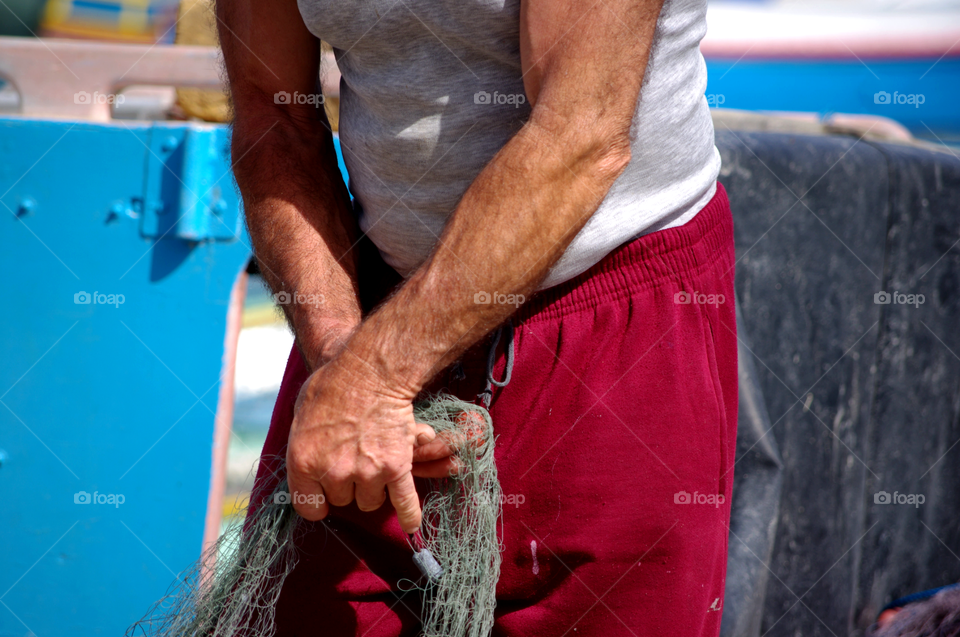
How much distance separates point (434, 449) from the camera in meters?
0.98

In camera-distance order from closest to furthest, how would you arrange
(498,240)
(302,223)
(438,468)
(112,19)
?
(498,240) < (438,468) < (302,223) < (112,19)

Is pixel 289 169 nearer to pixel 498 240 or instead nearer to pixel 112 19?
pixel 498 240

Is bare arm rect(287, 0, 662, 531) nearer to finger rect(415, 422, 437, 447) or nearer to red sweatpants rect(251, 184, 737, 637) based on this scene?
finger rect(415, 422, 437, 447)

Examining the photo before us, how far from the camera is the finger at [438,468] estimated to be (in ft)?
3.34

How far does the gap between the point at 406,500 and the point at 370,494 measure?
0.05 m

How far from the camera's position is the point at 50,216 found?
2.16m

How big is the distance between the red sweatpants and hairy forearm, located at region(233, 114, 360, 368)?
0.20 meters

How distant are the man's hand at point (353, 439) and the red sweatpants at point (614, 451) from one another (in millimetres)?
192

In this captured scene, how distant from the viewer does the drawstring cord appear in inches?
42.6

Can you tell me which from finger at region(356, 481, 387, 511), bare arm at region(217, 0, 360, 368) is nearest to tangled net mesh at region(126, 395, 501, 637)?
finger at region(356, 481, 387, 511)

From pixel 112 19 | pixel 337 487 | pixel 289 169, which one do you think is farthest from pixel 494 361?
pixel 112 19

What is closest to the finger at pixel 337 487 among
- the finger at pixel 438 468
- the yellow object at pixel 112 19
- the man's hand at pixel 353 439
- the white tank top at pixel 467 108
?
the man's hand at pixel 353 439

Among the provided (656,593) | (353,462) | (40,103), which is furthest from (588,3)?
(40,103)

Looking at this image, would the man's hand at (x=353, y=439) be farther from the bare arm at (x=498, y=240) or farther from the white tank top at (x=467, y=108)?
the white tank top at (x=467, y=108)
